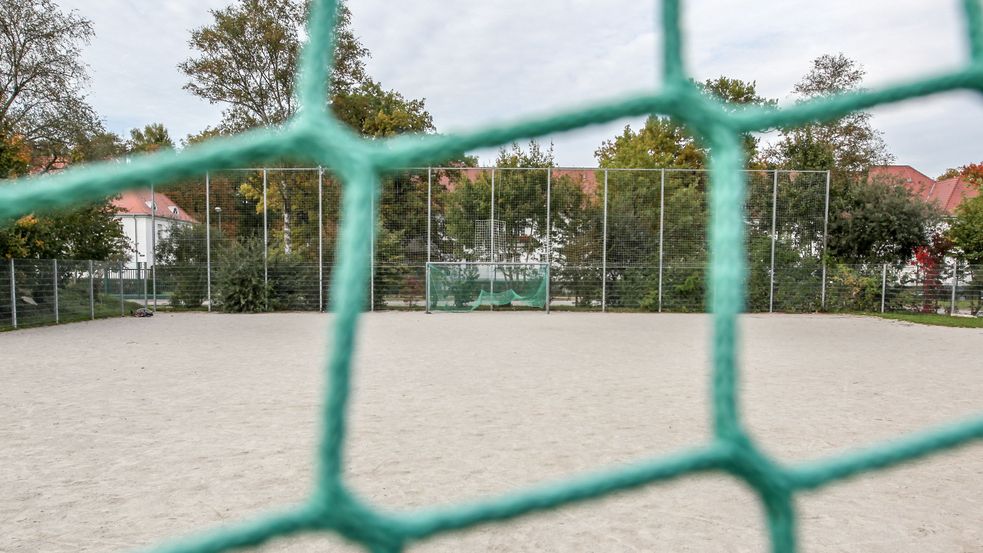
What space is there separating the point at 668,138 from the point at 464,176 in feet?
35.7

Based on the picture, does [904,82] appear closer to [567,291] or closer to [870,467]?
[870,467]

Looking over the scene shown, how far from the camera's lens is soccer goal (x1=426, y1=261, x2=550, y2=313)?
13.9m

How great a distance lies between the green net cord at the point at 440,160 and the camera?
2.26ft

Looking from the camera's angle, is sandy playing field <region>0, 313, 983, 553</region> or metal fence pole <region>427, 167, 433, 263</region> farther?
metal fence pole <region>427, 167, 433, 263</region>

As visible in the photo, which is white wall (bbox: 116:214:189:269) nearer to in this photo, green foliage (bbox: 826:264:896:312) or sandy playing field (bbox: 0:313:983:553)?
sandy playing field (bbox: 0:313:983:553)

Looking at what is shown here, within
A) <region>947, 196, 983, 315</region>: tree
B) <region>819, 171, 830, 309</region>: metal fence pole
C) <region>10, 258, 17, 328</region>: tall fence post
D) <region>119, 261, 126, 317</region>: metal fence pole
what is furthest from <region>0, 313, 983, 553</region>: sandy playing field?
<region>947, 196, 983, 315</region>: tree

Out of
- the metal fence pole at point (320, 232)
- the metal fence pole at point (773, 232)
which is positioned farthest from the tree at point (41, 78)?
the metal fence pole at point (773, 232)

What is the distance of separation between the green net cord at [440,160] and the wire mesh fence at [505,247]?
1297 centimetres

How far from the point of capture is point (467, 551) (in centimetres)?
207

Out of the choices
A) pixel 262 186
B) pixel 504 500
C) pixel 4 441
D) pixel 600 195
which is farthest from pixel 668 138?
pixel 504 500

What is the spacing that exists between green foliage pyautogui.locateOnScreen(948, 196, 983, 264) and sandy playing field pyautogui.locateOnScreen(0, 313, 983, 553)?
8.54 meters

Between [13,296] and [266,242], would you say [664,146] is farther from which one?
[13,296]

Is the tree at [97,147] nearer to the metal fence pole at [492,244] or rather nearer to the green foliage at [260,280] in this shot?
the green foliage at [260,280]

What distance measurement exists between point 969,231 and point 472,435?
15.1m
